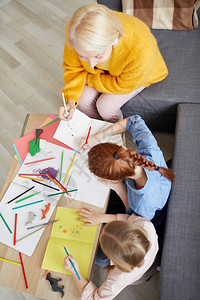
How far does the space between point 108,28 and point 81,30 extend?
11cm

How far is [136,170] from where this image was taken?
0.97m

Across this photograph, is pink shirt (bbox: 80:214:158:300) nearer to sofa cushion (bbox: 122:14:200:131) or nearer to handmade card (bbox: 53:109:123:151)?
handmade card (bbox: 53:109:123:151)

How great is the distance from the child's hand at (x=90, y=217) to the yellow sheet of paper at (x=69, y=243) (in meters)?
0.02

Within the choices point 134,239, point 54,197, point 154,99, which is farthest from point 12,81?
point 134,239

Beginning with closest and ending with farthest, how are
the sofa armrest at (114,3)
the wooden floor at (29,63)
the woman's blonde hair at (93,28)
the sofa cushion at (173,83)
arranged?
the woman's blonde hair at (93,28), the sofa cushion at (173,83), the sofa armrest at (114,3), the wooden floor at (29,63)

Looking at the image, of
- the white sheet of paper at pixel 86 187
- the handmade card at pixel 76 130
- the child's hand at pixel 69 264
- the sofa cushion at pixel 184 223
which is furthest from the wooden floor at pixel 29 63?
the child's hand at pixel 69 264

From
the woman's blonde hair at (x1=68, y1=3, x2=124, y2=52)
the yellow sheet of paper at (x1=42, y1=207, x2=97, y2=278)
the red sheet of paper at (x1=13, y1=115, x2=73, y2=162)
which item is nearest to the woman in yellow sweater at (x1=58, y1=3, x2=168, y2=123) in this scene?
the woman's blonde hair at (x1=68, y1=3, x2=124, y2=52)

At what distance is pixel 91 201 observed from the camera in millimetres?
1064

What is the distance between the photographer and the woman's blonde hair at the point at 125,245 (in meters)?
0.87

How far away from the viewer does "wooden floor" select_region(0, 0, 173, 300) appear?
2074 millimetres

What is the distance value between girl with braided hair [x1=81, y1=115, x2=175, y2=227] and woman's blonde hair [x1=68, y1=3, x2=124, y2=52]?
0.38 metres

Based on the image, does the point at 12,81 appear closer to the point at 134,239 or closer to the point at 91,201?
the point at 91,201

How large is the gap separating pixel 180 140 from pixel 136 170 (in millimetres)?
474

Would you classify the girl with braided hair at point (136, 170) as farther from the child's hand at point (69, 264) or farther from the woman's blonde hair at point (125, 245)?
the child's hand at point (69, 264)
